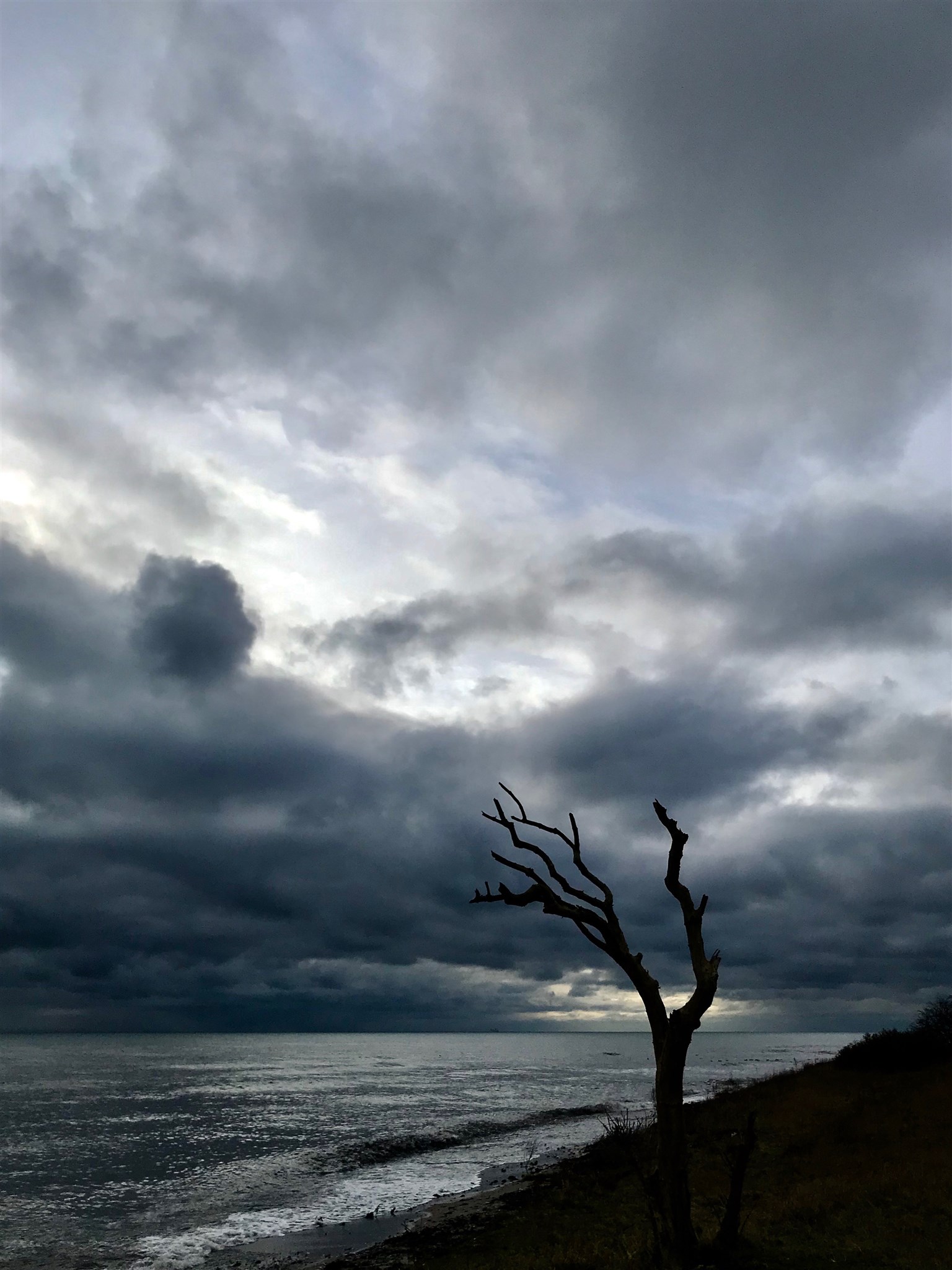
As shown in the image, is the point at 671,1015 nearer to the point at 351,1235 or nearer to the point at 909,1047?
the point at 351,1235

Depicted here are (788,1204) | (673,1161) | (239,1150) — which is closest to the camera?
(673,1161)

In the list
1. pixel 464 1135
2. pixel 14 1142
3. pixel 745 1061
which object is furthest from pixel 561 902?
pixel 745 1061

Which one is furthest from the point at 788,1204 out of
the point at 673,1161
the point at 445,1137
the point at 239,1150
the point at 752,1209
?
the point at 239,1150

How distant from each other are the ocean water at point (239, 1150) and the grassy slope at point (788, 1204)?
6.79 m

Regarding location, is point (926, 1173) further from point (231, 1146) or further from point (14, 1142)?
point (14, 1142)

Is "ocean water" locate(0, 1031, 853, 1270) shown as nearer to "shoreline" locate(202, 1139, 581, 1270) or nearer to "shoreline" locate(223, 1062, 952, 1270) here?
"shoreline" locate(202, 1139, 581, 1270)

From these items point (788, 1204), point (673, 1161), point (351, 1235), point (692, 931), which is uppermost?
point (692, 931)

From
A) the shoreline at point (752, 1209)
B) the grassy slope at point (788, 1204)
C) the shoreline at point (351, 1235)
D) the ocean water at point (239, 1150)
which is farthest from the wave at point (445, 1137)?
the shoreline at point (351, 1235)

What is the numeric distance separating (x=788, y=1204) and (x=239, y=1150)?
41.5 metres

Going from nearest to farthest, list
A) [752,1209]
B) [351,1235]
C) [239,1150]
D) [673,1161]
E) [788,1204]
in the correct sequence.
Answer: [673,1161] < [752,1209] < [788,1204] < [351,1235] < [239,1150]

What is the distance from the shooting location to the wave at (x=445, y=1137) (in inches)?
1864

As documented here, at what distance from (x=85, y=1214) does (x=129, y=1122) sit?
127 ft

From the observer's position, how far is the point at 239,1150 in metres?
51.8

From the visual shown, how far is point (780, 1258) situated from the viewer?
15.4 m
